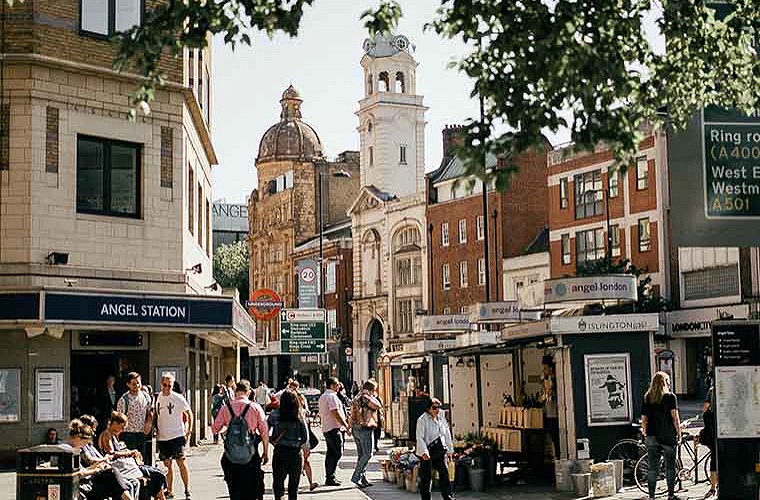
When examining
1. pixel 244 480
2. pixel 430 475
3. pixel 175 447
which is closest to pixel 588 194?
pixel 175 447

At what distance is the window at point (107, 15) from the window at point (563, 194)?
1581 inches

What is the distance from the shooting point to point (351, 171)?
107625mm

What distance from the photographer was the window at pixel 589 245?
62.4 metres

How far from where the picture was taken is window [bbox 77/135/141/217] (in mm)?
26609

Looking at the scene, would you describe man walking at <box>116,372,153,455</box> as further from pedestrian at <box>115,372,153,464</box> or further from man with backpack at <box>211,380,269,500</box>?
man with backpack at <box>211,380,269,500</box>

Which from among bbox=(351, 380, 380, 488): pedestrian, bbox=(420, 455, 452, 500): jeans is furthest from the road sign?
bbox=(420, 455, 452, 500): jeans

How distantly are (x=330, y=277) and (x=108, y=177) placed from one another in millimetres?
70343

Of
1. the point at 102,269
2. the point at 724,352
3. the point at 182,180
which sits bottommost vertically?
the point at 724,352

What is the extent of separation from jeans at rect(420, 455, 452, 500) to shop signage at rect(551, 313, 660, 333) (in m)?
3.43

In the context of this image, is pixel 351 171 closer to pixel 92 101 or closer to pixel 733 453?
pixel 92 101

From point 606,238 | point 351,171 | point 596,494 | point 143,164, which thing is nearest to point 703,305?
point 606,238

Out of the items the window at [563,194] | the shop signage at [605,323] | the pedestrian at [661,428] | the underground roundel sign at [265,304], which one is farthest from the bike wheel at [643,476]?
the window at [563,194]

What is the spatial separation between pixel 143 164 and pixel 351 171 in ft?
263

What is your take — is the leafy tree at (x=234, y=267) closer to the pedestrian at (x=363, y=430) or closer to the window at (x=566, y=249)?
the window at (x=566, y=249)
